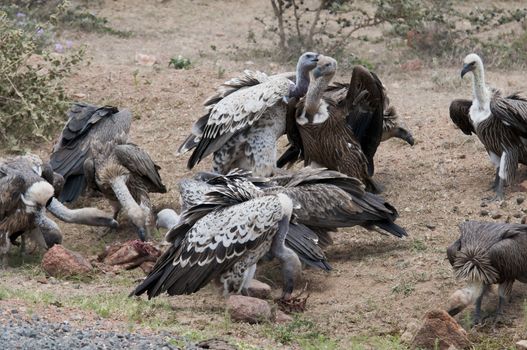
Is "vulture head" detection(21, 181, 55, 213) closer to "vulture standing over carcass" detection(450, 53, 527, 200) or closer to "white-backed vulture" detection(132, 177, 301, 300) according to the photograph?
"white-backed vulture" detection(132, 177, 301, 300)

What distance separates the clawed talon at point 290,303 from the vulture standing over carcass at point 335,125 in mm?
2343

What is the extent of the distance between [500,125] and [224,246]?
3107mm

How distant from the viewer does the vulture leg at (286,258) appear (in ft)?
25.4

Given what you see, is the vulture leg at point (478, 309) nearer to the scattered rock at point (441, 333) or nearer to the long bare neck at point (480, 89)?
the scattered rock at point (441, 333)

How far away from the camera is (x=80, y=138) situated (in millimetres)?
10258

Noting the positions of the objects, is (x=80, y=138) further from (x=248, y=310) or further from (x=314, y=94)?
(x=248, y=310)

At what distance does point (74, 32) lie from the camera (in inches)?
618

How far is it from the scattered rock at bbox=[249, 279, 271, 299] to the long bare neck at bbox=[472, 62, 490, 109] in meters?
2.86

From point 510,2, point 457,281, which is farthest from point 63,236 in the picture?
point 510,2

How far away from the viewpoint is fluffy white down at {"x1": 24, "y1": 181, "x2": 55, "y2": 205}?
29.0ft

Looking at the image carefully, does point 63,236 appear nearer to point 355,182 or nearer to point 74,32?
point 355,182

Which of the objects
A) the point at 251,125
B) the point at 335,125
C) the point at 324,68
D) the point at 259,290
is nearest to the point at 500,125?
the point at 335,125

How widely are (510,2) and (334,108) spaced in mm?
8406

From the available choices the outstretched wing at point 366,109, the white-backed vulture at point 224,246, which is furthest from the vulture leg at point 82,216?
the outstretched wing at point 366,109
